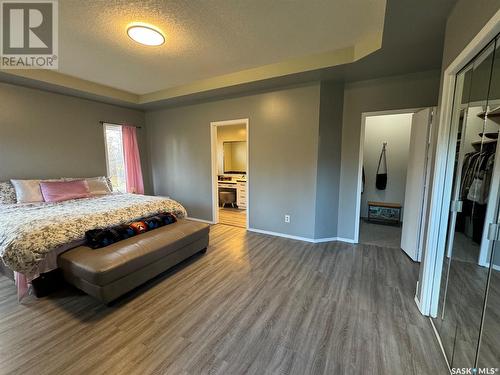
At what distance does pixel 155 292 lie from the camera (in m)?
2.14

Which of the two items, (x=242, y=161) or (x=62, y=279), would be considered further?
(x=242, y=161)

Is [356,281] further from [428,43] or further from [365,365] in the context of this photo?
[428,43]

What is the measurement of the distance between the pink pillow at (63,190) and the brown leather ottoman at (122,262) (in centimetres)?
158

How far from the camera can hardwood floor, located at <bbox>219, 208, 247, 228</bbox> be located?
440 centimetres

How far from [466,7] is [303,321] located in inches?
101

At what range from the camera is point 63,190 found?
321 cm

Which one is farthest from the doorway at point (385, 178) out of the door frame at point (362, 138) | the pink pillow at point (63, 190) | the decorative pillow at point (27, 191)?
the decorative pillow at point (27, 191)

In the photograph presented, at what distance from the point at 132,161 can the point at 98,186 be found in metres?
1.03

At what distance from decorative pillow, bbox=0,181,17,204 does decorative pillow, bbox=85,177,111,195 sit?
0.88 metres

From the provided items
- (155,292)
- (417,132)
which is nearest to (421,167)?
(417,132)

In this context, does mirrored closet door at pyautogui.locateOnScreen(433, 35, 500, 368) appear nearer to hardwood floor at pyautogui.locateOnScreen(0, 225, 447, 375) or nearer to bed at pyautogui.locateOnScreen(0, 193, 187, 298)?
hardwood floor at pyautogui.locateOnScreen(0, 225, 447, 375)

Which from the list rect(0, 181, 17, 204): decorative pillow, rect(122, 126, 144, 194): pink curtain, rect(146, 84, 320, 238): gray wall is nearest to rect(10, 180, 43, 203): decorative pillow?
rect(0, 181, 17, 204): decorative pillow

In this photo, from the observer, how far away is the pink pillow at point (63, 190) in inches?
122

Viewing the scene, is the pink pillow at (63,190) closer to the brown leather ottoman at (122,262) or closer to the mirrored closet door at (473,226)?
the brown leather ottoman at (122,262)
